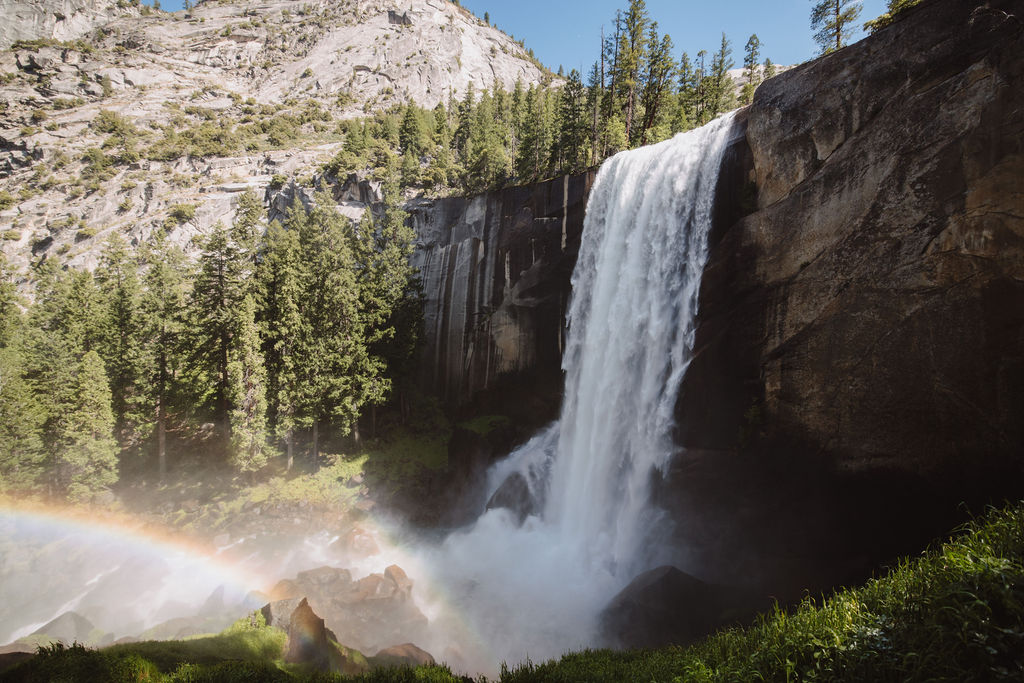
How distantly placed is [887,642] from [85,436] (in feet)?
103

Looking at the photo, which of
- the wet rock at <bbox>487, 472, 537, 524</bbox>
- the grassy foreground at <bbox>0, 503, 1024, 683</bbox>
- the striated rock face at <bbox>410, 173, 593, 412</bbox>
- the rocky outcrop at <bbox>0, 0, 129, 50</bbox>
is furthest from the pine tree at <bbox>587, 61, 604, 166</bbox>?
the rocky outcrop at <bbox>0, 0, 129, 50</bbox>

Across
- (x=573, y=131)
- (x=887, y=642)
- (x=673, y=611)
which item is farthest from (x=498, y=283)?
(x=887, y=642)

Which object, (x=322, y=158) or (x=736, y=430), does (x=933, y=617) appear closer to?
(x=736, y=430)

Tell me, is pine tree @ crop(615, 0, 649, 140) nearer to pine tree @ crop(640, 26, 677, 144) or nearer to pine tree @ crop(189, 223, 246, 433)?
pine tree @ crop(640, 26, 677, 144)

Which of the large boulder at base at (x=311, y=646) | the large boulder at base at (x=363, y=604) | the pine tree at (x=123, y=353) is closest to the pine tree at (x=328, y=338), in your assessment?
the pine tree at (x=123, y=353)

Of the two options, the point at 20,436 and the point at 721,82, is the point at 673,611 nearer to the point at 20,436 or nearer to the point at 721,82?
the point at 20,436

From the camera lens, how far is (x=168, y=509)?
74.3 feet

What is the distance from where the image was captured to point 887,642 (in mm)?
4594

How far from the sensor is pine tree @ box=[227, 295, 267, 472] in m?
23.3

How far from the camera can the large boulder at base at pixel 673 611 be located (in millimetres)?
12469

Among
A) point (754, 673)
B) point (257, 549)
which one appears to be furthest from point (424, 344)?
point (754, 673)

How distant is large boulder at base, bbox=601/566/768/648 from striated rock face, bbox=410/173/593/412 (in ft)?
49.8

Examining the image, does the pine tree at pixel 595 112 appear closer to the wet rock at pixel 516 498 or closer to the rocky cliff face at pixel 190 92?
the wet rock at pixel 516 498

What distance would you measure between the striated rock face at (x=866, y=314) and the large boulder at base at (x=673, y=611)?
1696 mm
